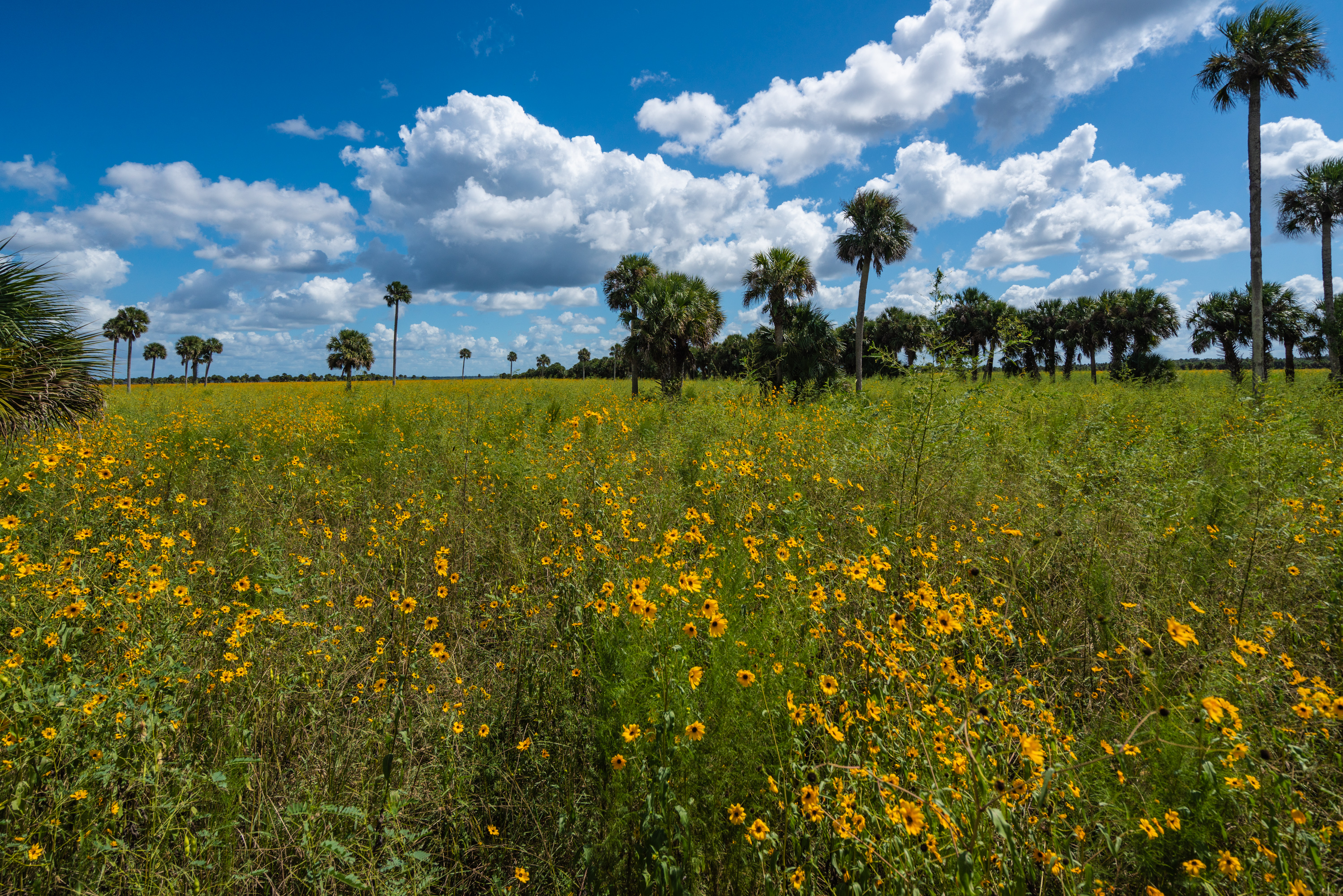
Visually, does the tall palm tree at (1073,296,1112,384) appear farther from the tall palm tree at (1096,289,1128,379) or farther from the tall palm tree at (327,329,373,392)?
the tall palm tree at (327,329,373,392)

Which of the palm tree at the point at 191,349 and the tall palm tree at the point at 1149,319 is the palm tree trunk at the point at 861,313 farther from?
the palm tree at the point at 191,349

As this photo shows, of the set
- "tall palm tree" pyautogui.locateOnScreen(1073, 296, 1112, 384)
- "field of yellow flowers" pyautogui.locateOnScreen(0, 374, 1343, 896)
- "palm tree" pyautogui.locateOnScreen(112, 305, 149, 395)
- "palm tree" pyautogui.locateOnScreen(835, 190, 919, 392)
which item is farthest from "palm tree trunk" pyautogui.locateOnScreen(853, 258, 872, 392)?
"palm tree" pyautogui.locateOnScreen(112, 305, 149, 395)

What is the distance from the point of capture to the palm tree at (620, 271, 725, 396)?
1850 centimetres

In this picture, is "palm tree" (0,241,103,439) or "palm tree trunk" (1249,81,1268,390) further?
"palm tree trunk" (1249,81,1268,390)

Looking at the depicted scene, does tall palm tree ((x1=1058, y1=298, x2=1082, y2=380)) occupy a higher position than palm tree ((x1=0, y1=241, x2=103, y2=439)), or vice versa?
tall palm tree ((x1=1058, y1=298, x2=1082, y2=380))

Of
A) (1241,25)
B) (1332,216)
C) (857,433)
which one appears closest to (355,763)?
(857,433)

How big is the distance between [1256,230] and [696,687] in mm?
21120

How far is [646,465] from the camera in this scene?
4980 mm

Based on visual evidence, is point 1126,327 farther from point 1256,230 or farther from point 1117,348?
point 1256,230

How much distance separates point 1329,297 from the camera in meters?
18.5

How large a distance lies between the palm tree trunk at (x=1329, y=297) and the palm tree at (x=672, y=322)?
2112cm

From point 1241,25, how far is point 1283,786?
75.2 feet

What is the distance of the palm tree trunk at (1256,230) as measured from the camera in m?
13.8

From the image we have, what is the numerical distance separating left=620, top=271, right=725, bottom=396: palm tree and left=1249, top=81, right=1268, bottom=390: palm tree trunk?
1542 cm
